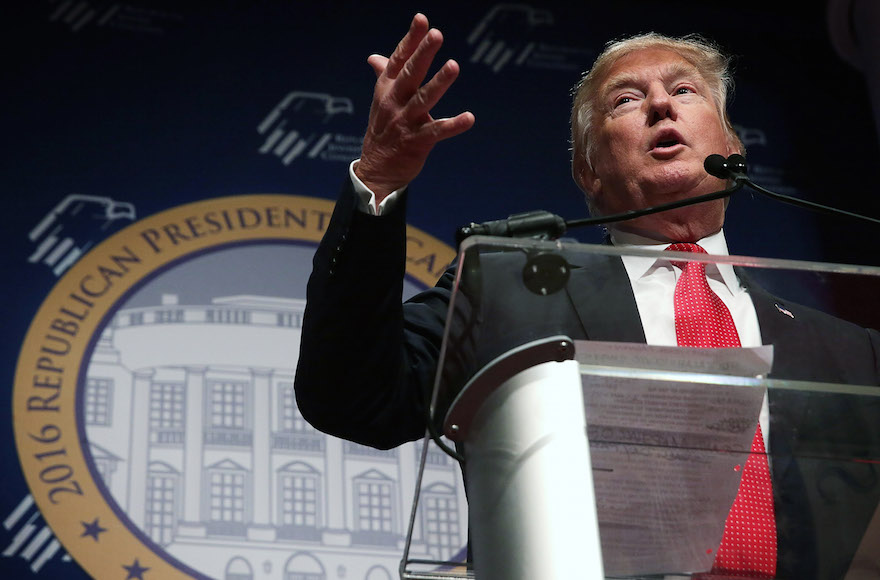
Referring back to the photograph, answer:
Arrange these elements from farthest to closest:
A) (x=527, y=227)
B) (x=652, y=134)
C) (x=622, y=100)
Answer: (x=622, y=100), (x=652, y=134), (x=527, y=227)

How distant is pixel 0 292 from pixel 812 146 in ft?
6.81

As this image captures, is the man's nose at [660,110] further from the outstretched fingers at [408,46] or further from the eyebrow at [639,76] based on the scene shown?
the outstretched fingers at [408,46]

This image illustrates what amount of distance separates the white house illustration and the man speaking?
78 centimetres

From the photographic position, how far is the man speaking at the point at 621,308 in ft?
2.92

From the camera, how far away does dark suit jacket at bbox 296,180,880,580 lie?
0.86 meters

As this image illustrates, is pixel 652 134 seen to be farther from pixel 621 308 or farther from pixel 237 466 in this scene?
pixel 237 466

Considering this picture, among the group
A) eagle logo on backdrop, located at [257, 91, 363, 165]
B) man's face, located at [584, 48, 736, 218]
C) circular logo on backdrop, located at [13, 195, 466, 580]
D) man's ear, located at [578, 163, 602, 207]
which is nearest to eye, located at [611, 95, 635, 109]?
man's face, located at [584, 48, 736, 218]

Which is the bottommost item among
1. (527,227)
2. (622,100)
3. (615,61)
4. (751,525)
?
(751,525)

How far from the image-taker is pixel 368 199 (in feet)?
3.92

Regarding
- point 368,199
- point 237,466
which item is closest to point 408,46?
point 368,199

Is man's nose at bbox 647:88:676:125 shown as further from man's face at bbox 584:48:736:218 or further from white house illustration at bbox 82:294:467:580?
white house illustration at bbox 82:294:467:580

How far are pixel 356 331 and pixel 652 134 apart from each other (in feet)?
2.39

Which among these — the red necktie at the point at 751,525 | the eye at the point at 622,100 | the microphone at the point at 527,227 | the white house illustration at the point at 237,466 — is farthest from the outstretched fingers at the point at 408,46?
the white house illustration at the point at 237,466

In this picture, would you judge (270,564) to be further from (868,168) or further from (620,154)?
(868,168)
